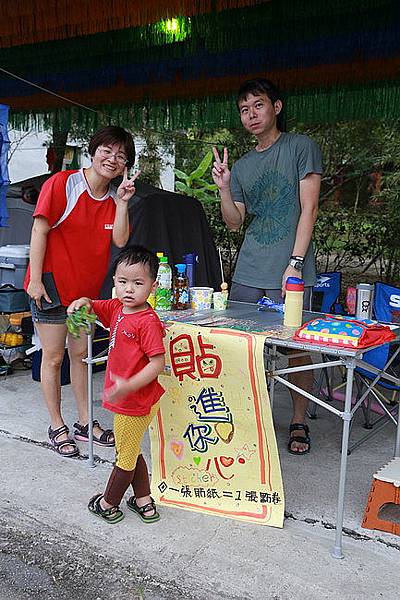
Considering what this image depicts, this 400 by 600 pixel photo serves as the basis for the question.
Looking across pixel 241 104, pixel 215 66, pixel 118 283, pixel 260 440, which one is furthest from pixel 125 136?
pixel 215 66

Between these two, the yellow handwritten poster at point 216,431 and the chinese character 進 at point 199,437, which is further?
the chinese character 進 at point 199,437

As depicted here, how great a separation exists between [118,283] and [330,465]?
62.8 inches

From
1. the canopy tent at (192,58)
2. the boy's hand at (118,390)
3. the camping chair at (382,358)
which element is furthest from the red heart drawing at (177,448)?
the canopy tent at (192,58)

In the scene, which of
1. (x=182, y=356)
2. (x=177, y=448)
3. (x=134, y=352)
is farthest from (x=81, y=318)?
(x=177, y=448)

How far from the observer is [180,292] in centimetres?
314

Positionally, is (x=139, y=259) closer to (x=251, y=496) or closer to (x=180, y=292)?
(x=180, y=292)

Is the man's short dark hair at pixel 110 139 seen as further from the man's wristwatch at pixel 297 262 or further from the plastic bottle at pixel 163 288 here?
the man's wristwatch at pixel 297 262

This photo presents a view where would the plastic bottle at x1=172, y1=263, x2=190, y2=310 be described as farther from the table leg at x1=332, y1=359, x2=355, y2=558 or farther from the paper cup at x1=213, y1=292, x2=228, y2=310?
the table leg at x1=332, y1=359, x2=355, y2=558

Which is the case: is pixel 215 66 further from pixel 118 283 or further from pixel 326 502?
pixel 326 502

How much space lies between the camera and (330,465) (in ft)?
10.8

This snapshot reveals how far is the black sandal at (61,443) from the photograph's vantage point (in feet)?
11.0

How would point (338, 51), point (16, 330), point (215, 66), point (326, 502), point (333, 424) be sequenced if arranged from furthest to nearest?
point (215, 66)
point (16, 330)
point (338, 51)
point (333, 424)
point (326, 502)

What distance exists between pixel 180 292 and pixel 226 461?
89 centimetres

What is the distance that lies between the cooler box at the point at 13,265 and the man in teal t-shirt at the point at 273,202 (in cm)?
216
